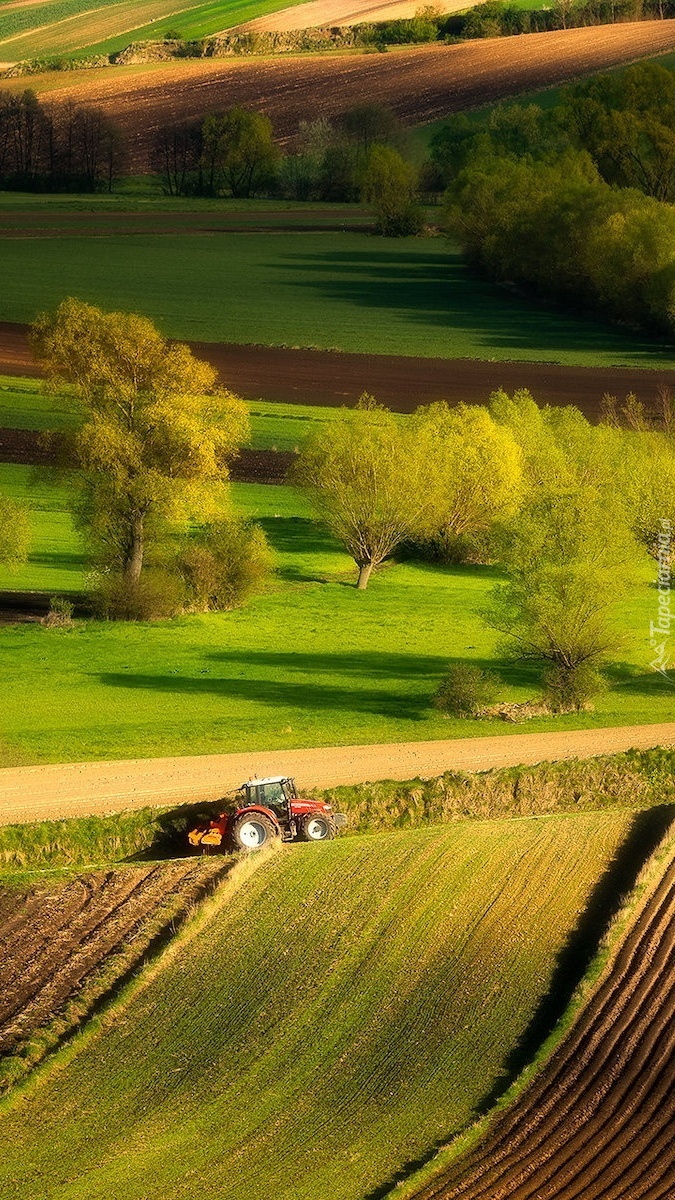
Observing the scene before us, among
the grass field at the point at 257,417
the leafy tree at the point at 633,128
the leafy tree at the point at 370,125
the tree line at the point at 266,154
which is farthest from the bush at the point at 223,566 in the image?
the leafy tree at the point at 370,125

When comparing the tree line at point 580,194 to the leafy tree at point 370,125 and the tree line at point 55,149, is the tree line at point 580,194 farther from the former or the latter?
the tree line at point 55,149

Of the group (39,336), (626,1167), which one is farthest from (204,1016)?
(39,336)

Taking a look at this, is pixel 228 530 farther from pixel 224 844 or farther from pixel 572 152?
pixel 572 152

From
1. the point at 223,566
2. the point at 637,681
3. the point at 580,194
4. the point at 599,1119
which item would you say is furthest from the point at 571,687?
the point at 580,194

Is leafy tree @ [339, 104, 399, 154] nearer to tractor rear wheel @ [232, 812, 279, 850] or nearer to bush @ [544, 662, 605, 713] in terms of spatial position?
bush @ [544, 662, 605, 713]

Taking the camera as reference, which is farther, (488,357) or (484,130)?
(484,130)

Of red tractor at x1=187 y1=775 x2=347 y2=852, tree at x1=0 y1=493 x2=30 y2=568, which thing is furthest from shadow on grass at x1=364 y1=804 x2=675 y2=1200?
tree at x1=0 y1=493 x2=30 y2=568

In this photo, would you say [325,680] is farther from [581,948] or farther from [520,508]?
[581,948]
